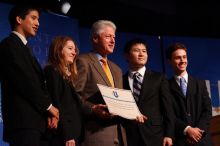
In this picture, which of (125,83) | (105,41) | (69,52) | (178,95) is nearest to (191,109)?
(178,95)

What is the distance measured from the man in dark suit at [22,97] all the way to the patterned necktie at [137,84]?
0.85 meters

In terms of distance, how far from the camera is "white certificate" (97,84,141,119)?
3.22 m

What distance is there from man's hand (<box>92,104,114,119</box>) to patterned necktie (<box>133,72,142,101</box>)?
439mm

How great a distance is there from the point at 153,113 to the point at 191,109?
1.45 feet

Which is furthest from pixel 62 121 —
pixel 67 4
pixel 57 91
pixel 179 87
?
pixel 67 4

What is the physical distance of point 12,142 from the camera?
2859mm

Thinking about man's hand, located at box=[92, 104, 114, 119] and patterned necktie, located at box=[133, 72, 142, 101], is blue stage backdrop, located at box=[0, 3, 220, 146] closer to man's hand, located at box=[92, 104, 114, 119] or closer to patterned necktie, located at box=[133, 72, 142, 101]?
patterned necktie, located at box=[133, 72, 142, 101]

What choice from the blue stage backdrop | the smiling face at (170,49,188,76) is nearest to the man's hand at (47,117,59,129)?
the smiling face at (170,49,188,76)

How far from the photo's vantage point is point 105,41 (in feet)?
11.9

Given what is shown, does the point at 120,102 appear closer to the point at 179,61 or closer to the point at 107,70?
the point at 107,70

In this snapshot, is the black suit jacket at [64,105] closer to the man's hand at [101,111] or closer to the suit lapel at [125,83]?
the man's hand at [101,111]

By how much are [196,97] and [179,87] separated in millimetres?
156

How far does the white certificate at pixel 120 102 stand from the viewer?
3.22 m

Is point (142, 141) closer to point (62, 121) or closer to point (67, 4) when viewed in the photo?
point (62, 121)
